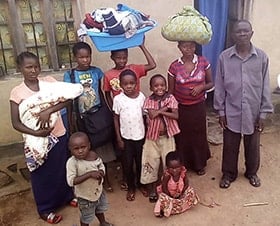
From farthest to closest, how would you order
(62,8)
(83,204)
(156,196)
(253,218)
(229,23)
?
(229,23) < (62,8) < (156,196) < (253,218) < (83,204)

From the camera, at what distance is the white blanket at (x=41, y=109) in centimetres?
305

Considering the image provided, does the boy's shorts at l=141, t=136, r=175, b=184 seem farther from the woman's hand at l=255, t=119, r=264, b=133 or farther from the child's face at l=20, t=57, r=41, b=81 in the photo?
the child's face at l=20, t=57, r=41, b=81

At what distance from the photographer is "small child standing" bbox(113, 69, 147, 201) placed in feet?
11.0

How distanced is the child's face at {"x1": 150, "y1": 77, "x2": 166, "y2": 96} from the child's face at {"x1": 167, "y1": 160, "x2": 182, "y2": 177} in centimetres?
65

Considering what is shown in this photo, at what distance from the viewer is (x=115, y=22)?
3402mm

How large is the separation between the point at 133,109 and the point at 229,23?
271cm

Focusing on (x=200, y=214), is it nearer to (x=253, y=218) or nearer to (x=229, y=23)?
(x=253, y=218)

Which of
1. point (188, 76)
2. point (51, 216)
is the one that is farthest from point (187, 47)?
point (51, 216)

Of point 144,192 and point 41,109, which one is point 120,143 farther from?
point 41,109

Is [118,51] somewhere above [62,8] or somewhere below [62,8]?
below

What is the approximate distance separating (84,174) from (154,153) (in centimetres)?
89

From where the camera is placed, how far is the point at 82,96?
3.55 m

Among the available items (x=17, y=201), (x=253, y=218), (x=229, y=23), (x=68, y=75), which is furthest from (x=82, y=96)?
(x=229, y=23)

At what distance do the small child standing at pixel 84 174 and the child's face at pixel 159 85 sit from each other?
2.91 ft
